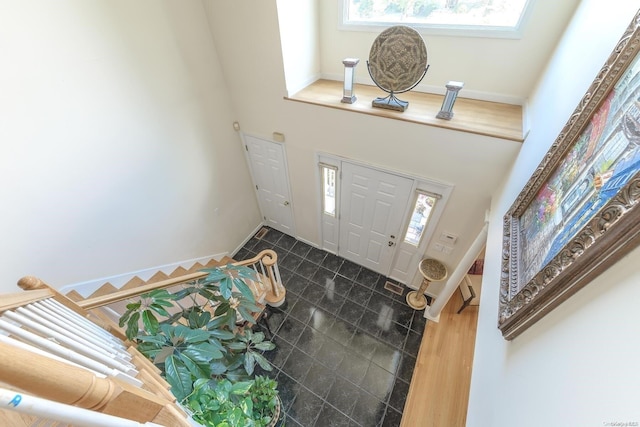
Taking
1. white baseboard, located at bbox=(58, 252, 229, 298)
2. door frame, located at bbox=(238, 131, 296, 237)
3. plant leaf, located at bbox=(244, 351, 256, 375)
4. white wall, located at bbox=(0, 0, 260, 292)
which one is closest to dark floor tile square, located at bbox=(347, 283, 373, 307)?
door frame, located at bbox=(238, 131, 296, 237)

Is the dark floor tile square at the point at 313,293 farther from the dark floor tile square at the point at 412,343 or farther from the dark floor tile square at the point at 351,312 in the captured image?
the dark floor tile square at the point at 412,343

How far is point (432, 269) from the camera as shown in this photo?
10.8 ft

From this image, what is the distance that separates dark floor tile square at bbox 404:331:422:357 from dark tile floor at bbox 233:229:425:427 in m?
0.01

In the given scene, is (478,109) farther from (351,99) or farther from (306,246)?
(306,246)

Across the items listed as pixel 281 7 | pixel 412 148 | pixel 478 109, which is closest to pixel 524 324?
pixel 412 148

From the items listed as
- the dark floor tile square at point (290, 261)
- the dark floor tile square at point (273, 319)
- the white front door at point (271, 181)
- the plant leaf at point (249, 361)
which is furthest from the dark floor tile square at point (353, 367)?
the white front door at point (271, 181)

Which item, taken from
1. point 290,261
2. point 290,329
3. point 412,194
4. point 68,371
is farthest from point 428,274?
point 68,371

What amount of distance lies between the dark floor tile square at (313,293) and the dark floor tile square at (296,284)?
0.05m

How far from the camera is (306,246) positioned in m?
4.53

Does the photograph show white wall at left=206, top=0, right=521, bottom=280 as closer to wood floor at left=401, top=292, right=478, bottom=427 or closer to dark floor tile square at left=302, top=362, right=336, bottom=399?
wood floor at left=401, top=292, right=478, bottom=427

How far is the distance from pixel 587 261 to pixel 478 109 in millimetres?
2317

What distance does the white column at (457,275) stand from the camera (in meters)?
2.42

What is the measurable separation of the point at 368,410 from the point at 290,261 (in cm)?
233

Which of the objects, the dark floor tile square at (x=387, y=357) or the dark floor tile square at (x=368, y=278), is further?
the dark floor tile square at (x=368, y=278)
